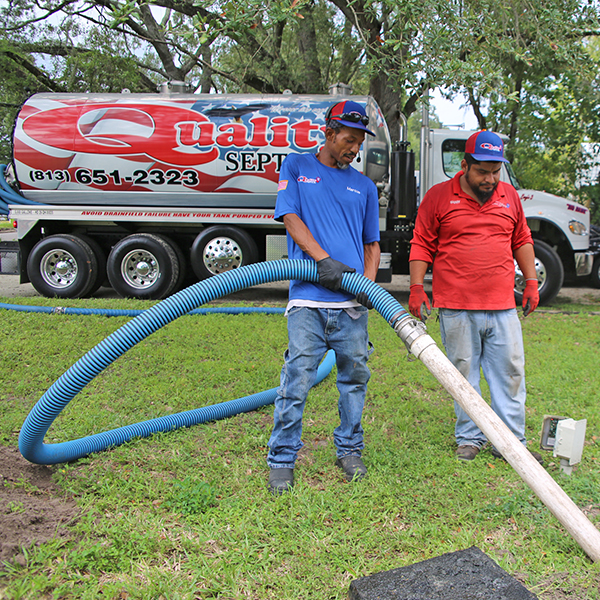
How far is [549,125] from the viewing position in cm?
1642

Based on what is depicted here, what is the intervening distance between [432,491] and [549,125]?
16.3 meters

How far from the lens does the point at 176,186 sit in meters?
9.12

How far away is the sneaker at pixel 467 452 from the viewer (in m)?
3.52

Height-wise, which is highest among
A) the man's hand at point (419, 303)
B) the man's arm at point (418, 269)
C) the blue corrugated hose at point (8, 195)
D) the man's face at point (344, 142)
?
the man's face at point (344, 142)

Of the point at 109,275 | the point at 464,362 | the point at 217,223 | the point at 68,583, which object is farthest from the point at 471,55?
the point at 68,583

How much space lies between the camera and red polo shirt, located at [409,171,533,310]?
3.43 m

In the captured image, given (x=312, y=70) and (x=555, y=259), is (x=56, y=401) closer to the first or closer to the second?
(x=555, y=259)

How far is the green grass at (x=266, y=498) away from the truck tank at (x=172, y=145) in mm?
4529

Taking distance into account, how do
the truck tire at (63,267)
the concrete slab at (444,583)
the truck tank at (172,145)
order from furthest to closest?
the truck tire at (63,267) → the truck tank at (172,145) → the concrete slab at (444,583)

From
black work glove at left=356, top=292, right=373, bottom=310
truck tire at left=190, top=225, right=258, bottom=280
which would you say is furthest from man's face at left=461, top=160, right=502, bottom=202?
truck tire at left=190, top=225, right=258, bottom=280

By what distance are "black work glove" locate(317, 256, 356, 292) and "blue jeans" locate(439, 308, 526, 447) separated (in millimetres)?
1021

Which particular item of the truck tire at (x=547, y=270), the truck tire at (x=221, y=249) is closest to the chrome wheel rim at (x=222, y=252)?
the truck tire at (x=221, y=249)

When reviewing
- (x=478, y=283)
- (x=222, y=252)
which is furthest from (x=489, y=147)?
(x=222, y=252)

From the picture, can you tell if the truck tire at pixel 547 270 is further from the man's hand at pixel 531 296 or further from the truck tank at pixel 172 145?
the man's hand at pixel 531 296
